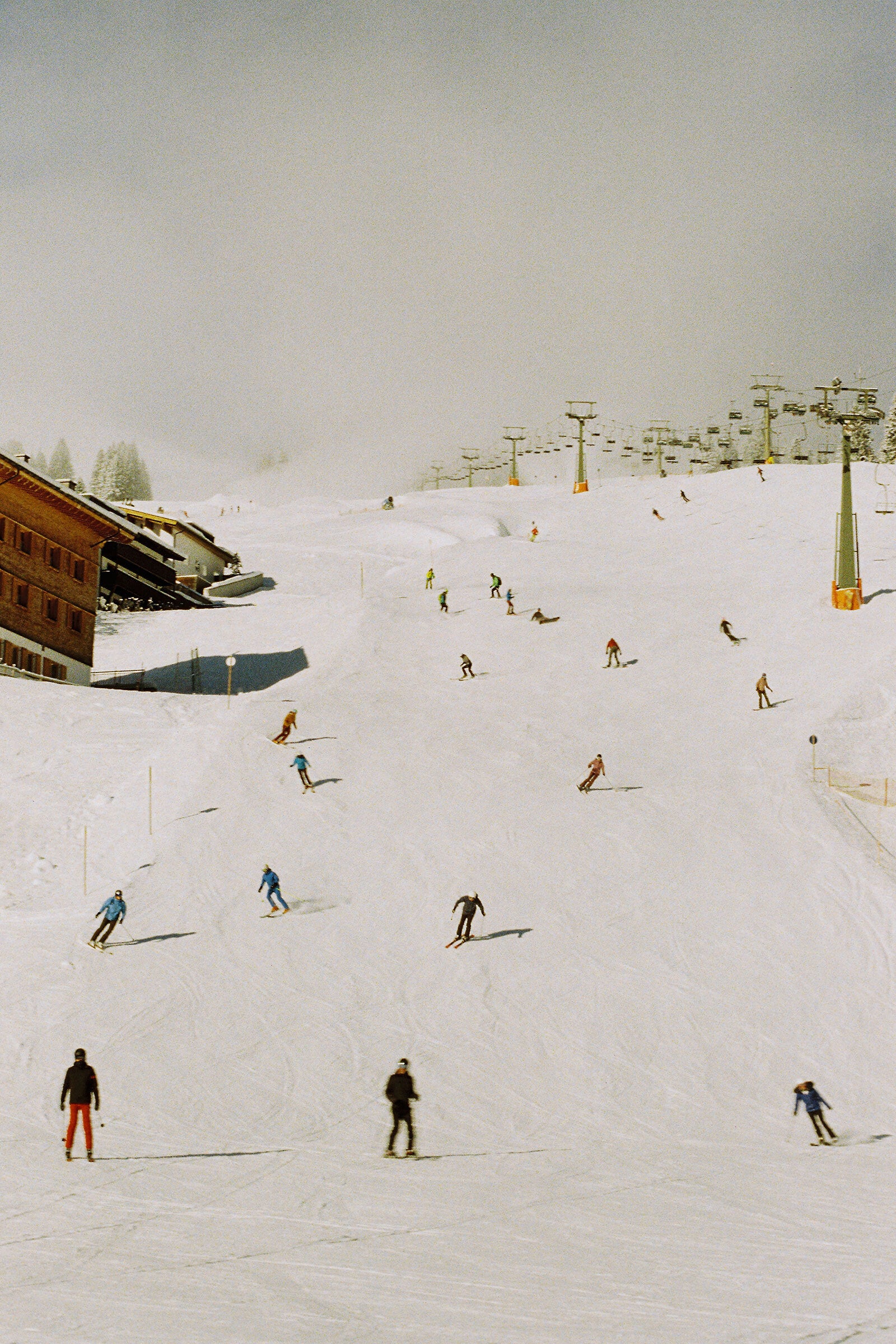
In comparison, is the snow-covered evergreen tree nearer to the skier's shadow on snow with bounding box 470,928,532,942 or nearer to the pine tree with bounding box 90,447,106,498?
the pine tree with bounding box 90,447,106,498

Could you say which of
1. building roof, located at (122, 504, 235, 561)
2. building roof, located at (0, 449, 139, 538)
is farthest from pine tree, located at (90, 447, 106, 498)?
building roof, located at (0, 449, 139, 538)

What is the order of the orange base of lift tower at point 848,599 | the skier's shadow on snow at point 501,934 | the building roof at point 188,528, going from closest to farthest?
1. the skier's shadow on snow at point 501,934
2. the orange base of lift tower at point 848,599
3. the building roof at point 188,528

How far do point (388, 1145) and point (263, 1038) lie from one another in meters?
4.71

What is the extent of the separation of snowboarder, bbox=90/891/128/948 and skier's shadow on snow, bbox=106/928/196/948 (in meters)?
0.29

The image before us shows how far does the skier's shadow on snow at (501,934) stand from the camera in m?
24.5

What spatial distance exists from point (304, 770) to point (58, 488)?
21.7m

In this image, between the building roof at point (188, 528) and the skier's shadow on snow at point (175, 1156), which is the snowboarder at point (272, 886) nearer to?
the skier's shadow on snow at point (175, 1156)

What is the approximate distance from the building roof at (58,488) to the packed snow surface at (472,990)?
8798 mm

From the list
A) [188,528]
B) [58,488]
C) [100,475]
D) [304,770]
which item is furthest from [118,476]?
[304,770]

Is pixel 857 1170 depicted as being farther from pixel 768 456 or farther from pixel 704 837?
pixel 768 456

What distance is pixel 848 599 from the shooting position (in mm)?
47938

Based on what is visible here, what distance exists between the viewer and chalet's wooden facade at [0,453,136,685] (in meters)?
43.8

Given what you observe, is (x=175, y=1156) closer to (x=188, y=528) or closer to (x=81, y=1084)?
(x=81, y=1084)

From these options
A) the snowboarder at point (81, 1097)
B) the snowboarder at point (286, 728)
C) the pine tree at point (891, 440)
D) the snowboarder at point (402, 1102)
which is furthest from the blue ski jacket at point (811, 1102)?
the pine tree at point (891, 440)
